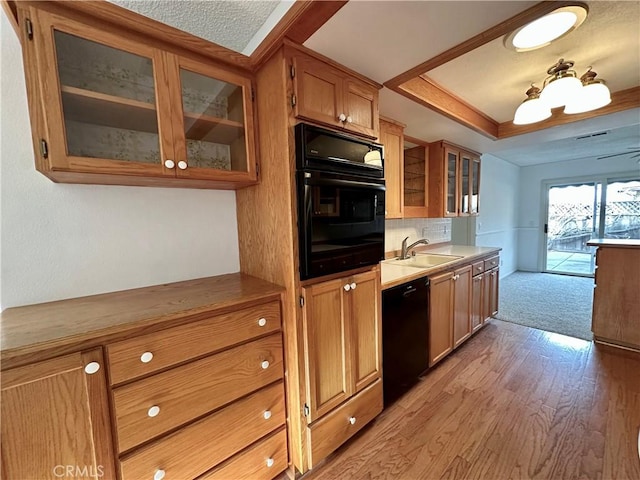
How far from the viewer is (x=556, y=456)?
1436 millimetres

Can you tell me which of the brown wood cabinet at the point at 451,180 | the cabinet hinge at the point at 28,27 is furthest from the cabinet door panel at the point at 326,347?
the brown wood cabinet at the point at 451,180

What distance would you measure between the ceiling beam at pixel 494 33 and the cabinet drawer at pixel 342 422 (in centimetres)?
194

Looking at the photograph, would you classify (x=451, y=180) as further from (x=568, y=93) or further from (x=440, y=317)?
(x=440, y=317)

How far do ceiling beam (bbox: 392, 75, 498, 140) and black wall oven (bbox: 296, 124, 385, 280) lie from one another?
60 centimetres

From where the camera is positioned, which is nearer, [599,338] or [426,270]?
[426,270]

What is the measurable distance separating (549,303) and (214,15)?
5062 millimetres

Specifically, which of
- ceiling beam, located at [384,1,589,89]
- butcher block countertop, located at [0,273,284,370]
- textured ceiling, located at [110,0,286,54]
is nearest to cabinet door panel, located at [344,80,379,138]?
ceiling beam, located at [384,1,589,89]

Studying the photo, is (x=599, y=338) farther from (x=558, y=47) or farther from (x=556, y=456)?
(x=558, y=47)

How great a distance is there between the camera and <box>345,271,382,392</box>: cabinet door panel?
59.2 inches

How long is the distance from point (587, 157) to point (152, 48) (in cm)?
713

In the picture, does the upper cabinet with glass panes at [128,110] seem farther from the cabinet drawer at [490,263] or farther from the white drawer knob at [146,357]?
the cabinet drawer at [490,263]

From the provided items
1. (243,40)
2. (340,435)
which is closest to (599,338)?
(340,435)

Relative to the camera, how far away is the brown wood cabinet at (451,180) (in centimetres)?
287

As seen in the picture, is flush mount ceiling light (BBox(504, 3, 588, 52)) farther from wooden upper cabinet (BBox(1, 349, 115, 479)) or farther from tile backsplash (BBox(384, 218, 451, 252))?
wooden upper cabinet (BBox(1, 349, 115, 479))
